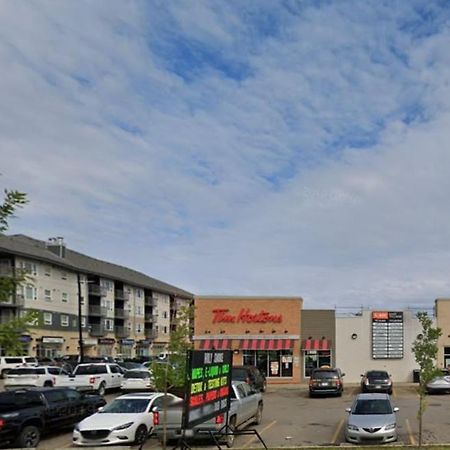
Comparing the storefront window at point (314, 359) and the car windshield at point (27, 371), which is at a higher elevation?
the car windshield at point (27, 371)

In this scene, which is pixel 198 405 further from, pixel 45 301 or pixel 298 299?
pixel 45 301

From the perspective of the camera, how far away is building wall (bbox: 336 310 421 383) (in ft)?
159

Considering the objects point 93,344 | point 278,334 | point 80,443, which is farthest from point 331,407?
point 93,344

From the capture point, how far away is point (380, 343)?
48688 mm

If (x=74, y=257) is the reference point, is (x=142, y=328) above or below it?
below

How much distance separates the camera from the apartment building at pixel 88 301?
7038 cm

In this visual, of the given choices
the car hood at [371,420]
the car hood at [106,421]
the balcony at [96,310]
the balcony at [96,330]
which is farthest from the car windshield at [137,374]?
the balcony at [96,310]

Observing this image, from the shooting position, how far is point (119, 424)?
64.0ft

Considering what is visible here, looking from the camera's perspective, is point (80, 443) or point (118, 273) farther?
point (118, 273)

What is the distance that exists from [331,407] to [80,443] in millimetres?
15306

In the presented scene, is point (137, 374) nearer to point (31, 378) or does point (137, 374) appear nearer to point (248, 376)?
point (31, 378)

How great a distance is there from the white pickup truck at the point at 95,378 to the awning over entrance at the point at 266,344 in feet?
40.0

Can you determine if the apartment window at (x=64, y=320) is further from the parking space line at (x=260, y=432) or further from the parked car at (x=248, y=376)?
the parking space line at (x=260, y=432)

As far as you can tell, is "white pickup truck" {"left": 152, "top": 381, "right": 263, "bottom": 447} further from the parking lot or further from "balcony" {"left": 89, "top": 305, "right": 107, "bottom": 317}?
"balcony" {"left": 89, "top": 305, "right": 107, "bottom": 317}
